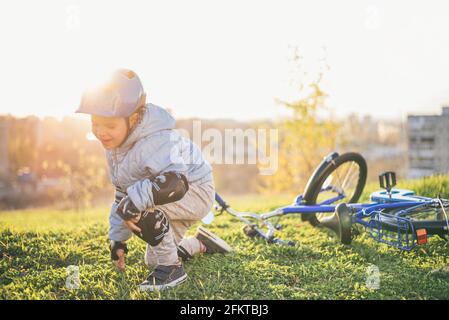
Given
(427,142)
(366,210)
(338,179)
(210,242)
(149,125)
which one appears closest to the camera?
(149,125)

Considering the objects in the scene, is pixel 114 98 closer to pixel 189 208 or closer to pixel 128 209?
pixel 128 209

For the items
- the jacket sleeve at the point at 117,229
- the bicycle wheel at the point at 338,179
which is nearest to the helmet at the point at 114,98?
the jacket sleeve at the point at 117,229

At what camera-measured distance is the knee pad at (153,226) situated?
2814 millimetres

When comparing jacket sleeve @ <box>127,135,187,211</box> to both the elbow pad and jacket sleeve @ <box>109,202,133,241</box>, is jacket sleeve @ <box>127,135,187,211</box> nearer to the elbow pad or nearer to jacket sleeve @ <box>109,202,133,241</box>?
the elbow pad

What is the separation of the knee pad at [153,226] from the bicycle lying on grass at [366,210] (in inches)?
52.3

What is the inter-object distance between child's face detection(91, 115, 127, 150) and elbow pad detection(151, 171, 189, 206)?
38 cm

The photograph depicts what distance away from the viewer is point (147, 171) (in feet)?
9.64

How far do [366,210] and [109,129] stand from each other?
2.14 m

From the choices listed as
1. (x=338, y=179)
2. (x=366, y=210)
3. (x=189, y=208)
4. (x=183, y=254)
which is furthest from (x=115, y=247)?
(x=338, y=179)

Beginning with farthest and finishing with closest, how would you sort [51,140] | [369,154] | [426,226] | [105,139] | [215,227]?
[369,154] → [51,140] → [215,227] → [426,226] → [105,139]
